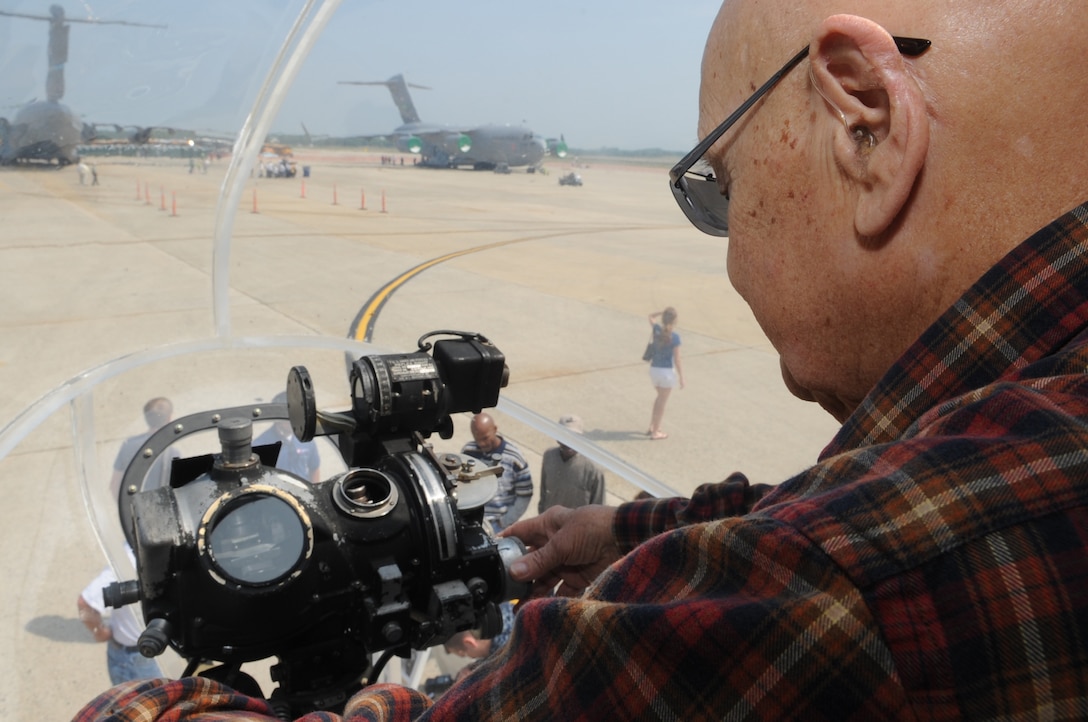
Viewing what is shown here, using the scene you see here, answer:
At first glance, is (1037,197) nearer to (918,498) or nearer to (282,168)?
(918,498)

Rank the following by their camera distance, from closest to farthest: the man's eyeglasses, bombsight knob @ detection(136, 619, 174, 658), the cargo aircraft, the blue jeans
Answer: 1. the man's eyeglasses
2. bombsight knob @ detection(136, 619, 174, 658)
3. the cargo aircraft
4. the blue jeans

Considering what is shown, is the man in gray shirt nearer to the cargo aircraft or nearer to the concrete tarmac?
the concrete tarmac

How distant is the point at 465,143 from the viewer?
212 inches

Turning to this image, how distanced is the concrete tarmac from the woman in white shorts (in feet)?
0.17

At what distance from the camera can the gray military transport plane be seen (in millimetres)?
4359

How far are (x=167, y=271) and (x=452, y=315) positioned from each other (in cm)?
212

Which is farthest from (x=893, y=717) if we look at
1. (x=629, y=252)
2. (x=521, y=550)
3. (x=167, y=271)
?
(x=629, y=252)

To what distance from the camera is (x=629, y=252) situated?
5828 millimetres

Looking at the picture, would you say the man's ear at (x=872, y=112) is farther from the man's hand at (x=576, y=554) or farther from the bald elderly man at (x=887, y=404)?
the man's hand at (x=576, y=554)

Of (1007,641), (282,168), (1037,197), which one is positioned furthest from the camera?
(282,168)

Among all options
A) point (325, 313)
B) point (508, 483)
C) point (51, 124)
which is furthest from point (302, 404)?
point (325, 313)

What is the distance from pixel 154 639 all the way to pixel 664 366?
11.4ft

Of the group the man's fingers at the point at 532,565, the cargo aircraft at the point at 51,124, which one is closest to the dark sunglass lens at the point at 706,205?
the man's fingers at the point at 532,565

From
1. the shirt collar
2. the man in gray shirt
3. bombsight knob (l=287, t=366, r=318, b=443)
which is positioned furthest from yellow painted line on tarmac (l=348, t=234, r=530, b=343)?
the shirt collar
